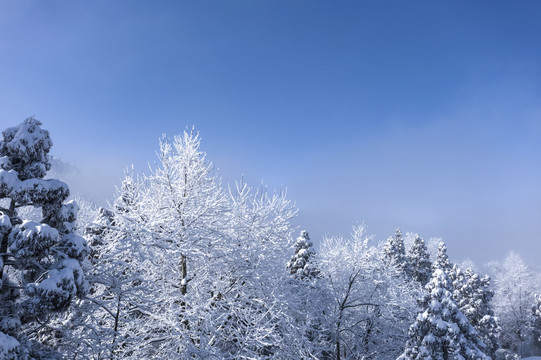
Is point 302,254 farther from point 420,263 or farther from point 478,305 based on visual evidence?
point 420,263

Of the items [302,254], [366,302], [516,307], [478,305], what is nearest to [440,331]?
[366,302]

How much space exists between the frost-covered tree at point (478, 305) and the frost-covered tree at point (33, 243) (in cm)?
3697

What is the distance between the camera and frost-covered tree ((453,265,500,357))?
3467cm

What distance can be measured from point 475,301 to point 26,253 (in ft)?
135

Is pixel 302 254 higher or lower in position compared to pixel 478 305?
higher

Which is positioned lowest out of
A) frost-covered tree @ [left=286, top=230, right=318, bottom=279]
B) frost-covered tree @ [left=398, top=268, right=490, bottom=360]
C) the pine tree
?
frost-covered tree @ [left=398, top=268, right=490, bottom=360]

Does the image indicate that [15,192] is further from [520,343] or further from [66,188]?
[520,343]

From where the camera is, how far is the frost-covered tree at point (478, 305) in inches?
1365

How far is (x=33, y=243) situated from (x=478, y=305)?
1616 inches

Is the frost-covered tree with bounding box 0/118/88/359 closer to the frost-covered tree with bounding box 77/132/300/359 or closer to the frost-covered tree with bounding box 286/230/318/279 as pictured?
the frost-covered tree with bounding box 77/132/300/359

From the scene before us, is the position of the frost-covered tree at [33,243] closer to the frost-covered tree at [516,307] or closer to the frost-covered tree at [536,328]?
the frost-covered tree at [536,328]

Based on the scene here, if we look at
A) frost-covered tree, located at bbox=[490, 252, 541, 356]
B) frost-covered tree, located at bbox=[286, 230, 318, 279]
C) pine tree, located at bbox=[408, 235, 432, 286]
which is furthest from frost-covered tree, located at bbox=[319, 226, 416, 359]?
frost-covered tree, located at bbox=[490, 252, 541, 356]

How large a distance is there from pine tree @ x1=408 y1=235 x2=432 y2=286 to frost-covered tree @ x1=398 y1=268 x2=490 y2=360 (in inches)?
1150

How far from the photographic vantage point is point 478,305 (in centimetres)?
3556
